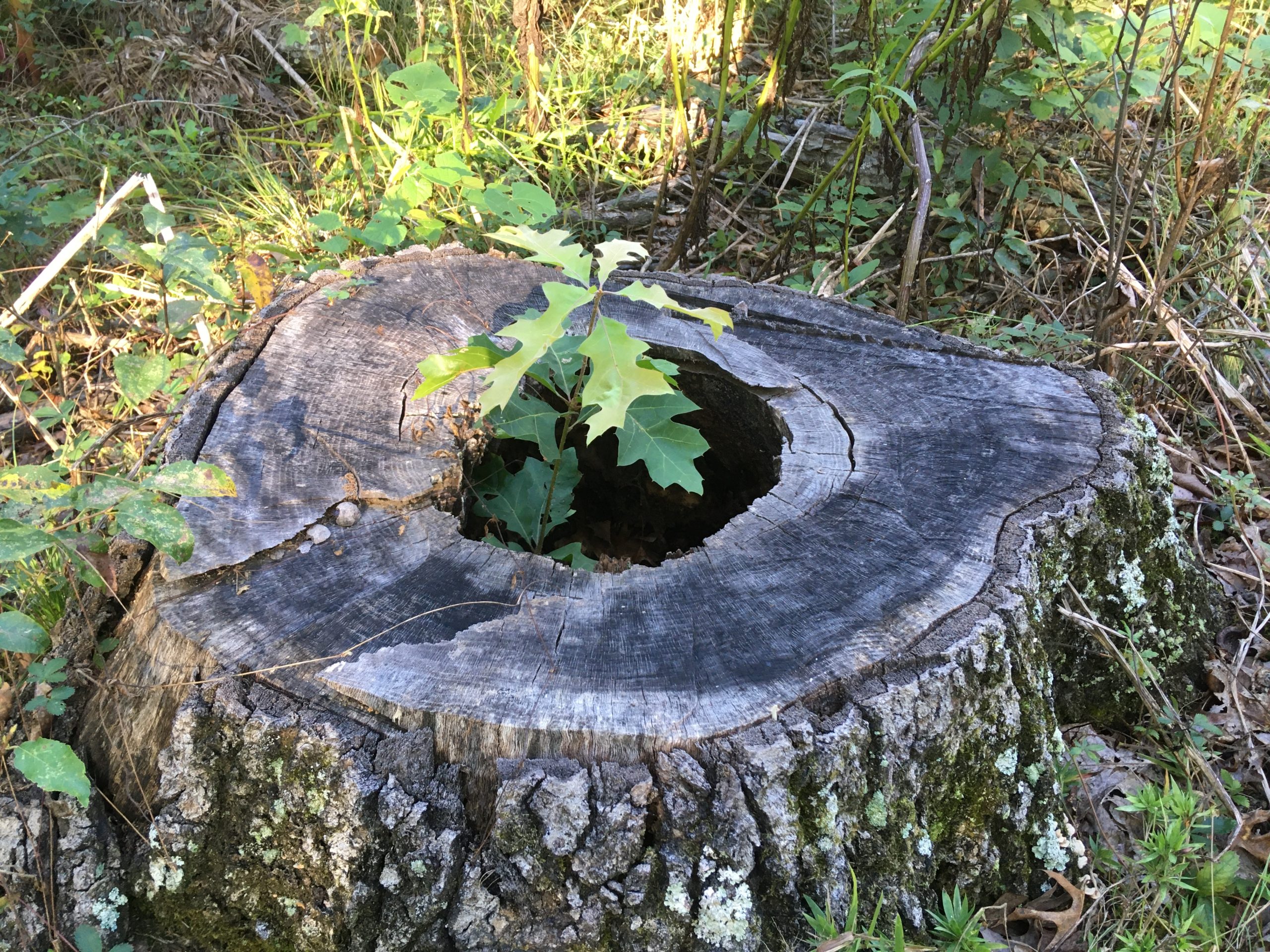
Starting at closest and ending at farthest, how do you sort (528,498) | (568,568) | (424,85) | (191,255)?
1. (568,568)
2. (191,255)
3. (528,498)
4. (424,85)

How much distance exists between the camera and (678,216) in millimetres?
4004

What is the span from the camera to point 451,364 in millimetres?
1549

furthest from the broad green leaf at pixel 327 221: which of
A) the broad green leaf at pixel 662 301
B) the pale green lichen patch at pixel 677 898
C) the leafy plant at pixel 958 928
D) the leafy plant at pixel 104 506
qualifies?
the leafy plant at pixel 958 928

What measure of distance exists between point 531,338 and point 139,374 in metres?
0.84

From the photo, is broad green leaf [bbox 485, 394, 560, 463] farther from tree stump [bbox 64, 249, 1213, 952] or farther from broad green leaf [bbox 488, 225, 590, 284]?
broad green leaf [bbox 488, 225, 590, 284]

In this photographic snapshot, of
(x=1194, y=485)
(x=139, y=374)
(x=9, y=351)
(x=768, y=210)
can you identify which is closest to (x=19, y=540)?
(x=139, y=374)

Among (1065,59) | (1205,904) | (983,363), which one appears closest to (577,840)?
(1205,904)

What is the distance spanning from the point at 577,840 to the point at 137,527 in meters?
0.84

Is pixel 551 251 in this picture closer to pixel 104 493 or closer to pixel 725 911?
pixel 104 493

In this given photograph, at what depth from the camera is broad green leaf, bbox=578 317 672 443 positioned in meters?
1.43

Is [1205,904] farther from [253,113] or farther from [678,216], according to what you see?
[253,113]

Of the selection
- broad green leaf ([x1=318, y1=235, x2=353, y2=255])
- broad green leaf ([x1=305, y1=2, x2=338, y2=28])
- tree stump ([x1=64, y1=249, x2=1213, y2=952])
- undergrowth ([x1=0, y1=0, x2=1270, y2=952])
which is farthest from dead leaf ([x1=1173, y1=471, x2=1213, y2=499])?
broad green leaf ([x1=305, y1=2, x2=338, y2=28])

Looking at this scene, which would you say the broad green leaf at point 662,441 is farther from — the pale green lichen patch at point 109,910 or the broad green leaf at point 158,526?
the pale green lichen patch at point 109,910

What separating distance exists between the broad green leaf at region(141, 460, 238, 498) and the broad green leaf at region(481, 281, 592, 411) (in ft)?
1.51
